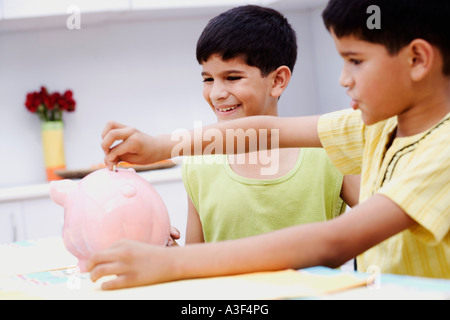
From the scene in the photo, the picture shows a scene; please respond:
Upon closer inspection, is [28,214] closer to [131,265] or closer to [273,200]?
[273,200]

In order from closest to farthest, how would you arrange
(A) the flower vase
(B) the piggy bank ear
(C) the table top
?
1. (C) the table top
2. (B) the piggy bank ear
3. (A) the flower vase

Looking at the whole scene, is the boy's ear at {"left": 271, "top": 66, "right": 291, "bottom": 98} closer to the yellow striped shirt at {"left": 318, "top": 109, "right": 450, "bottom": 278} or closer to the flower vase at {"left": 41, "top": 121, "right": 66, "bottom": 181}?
the yellow striped shirt at {"left": 318, "top": 109, "right": 450, "bottom": 278}

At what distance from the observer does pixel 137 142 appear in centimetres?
80

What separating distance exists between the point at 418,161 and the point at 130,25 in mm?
2320

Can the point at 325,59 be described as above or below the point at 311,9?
below

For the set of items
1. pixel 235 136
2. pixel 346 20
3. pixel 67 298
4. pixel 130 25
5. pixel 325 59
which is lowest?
pixel 67 298

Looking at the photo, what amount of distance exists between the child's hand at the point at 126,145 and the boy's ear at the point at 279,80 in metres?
0.51

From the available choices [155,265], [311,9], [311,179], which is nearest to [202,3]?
[311,9]

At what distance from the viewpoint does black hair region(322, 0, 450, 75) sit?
68 cm

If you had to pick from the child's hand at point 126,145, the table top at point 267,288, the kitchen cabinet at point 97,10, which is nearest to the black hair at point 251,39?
the child's hand at point 126,145

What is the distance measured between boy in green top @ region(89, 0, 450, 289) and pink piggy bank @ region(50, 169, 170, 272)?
0.07m

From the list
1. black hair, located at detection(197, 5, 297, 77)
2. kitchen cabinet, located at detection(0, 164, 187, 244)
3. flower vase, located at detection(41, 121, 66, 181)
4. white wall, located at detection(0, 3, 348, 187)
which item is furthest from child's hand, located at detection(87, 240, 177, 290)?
white wall, located at detection(0, 3, 348, 187)
